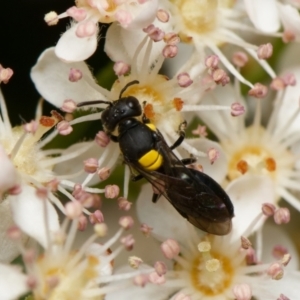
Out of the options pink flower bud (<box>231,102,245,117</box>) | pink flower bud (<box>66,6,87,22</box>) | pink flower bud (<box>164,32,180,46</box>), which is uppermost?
pink flower bud (<box>66,6,87,22</box>)

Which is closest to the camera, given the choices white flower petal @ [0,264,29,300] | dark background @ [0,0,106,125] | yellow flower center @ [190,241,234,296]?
white flower petal @ [0,264,29,300]

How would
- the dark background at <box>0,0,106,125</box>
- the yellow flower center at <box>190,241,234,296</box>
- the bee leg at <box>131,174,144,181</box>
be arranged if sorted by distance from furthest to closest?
the dark background at <box>0,0,106,125</box> → the yellow flower center at <box>190,241,234,296</box> → the bee leg at <box>131,174,144,181</box>

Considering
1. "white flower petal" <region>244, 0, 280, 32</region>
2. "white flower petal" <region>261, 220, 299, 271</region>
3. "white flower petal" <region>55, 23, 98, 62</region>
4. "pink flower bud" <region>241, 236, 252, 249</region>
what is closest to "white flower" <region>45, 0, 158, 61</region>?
"white flower petal" <region>55, 23, 98, 62</region>

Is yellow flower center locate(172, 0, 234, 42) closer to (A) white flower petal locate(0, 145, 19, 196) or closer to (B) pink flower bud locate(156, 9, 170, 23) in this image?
(B) pink flower bud locate(156, 9, 170, 23)

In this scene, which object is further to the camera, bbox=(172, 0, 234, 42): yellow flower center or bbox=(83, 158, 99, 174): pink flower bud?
bbox=(172, 0, 234, 42): yellow flower center

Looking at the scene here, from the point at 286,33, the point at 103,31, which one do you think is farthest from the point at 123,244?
the point at 286,33

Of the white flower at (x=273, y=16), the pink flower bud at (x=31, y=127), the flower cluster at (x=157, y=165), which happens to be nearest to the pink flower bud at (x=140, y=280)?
the flower cluster at (x=157, y=165)

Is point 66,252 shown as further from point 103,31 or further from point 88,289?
point 103,31
